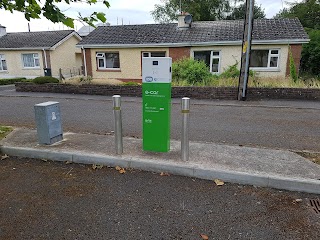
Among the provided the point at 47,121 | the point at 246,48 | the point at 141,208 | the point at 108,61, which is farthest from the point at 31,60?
the point at 141,208

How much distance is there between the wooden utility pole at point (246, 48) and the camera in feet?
31.2

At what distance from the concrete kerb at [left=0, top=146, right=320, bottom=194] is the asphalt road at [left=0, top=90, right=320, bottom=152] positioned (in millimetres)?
1753

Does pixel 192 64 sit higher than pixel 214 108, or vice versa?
pixel 192 64

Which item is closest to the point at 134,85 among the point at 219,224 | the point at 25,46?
the point at 219,224

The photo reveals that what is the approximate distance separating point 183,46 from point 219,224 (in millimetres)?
15959

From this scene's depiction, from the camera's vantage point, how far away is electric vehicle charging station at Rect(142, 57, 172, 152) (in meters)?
4.27

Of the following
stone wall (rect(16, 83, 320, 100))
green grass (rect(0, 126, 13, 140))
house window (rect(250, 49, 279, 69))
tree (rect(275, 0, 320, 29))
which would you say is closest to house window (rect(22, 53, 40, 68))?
stone wall (rect(16, 83, 320, 100))

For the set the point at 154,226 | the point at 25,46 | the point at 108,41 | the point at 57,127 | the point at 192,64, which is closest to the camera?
the point at 154,226

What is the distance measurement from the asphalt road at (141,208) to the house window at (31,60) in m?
23.3

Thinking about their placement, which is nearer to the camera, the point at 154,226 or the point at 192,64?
the point at 154,226

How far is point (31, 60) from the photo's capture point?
2489 cm

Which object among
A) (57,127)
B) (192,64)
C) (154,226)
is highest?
(192,64)

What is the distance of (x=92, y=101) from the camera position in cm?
1126

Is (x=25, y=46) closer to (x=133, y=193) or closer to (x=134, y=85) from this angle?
(x=134, y=85)
